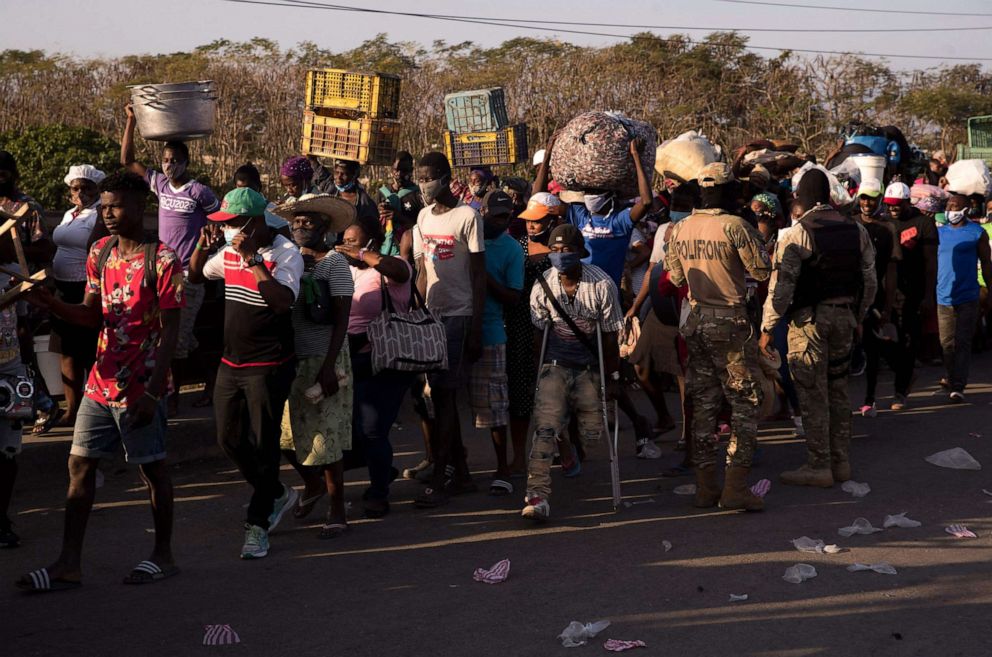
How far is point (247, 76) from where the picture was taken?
82.1ft

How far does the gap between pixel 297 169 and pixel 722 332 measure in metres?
4.40

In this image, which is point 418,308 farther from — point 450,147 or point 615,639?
point 450,147

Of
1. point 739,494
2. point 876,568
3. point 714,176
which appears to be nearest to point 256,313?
point 714,176

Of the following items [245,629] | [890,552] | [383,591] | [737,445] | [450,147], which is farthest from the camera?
[450,147]

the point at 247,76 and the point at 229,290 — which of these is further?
the point at 247,76

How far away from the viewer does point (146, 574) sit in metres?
6.43

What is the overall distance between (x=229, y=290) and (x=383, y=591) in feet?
6.34

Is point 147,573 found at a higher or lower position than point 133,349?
lower

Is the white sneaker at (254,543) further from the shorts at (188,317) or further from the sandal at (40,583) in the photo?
the shorts at (188,317)

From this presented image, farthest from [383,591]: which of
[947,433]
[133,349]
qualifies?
[947,433]

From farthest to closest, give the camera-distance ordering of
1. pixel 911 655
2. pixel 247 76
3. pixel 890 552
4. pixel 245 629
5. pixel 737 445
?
pixel 247 76 < pixel 737 445 < pixel 890 552 < pixel 245 629 < pixel 911 655

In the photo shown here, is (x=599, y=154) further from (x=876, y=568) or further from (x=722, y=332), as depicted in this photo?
(x=876, y=568)

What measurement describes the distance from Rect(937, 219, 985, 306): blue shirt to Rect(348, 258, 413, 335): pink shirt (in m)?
6.19

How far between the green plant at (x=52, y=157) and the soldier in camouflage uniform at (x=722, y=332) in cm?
1209
